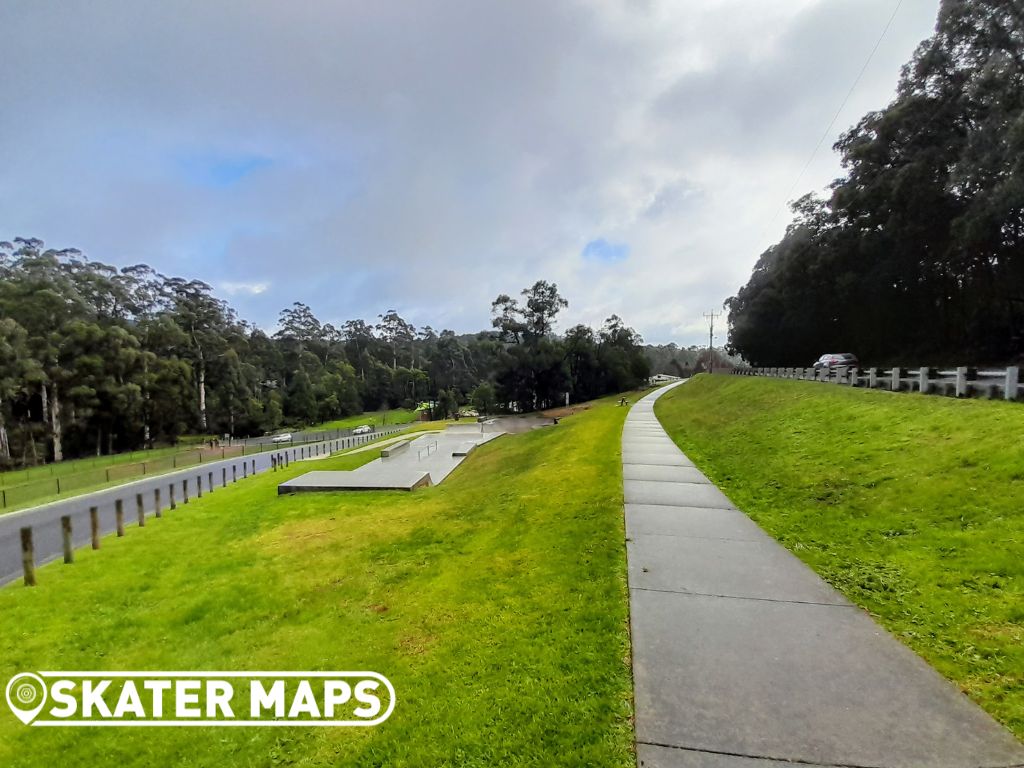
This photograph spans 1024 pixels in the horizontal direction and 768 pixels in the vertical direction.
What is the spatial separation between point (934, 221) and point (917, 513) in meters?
25.1

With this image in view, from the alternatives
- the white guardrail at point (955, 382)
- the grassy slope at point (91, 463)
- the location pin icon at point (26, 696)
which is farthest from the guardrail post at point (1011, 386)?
the grassy slope at point (91, 463)

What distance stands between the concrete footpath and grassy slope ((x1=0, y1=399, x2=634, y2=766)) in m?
0.26

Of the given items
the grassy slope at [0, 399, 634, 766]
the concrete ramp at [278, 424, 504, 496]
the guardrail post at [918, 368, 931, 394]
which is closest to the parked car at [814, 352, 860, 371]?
the guardrail post at [918, 368, 931, 394]

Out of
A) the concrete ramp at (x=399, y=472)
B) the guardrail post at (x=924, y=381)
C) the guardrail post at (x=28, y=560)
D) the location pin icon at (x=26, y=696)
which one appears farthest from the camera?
the concrete ramp at (x=399, y=472)

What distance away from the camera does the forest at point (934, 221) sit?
17.6 meters

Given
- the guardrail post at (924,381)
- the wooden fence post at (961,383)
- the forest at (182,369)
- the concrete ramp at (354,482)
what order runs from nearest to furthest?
1. the wooden fence post at (961,383)
2. the guardrail post at (924,381)
3. the concrete ramp at (354,482)
4. the forest at (182,369)

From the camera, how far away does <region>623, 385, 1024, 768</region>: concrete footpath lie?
248 cm

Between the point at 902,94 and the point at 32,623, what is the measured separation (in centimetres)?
3444

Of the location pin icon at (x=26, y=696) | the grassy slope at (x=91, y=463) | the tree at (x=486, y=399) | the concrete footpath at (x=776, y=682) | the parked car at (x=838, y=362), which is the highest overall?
the parked car at (x=838, y=362)

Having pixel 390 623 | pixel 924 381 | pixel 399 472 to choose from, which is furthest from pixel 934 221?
pixel 390 623

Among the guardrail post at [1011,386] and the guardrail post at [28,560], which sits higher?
the guardrail post at [1011,386]

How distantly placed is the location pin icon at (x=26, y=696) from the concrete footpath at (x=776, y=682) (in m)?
4.91

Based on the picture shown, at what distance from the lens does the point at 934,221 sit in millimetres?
22859

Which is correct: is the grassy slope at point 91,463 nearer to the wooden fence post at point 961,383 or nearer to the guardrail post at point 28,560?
the guardrail post at point 28,560
